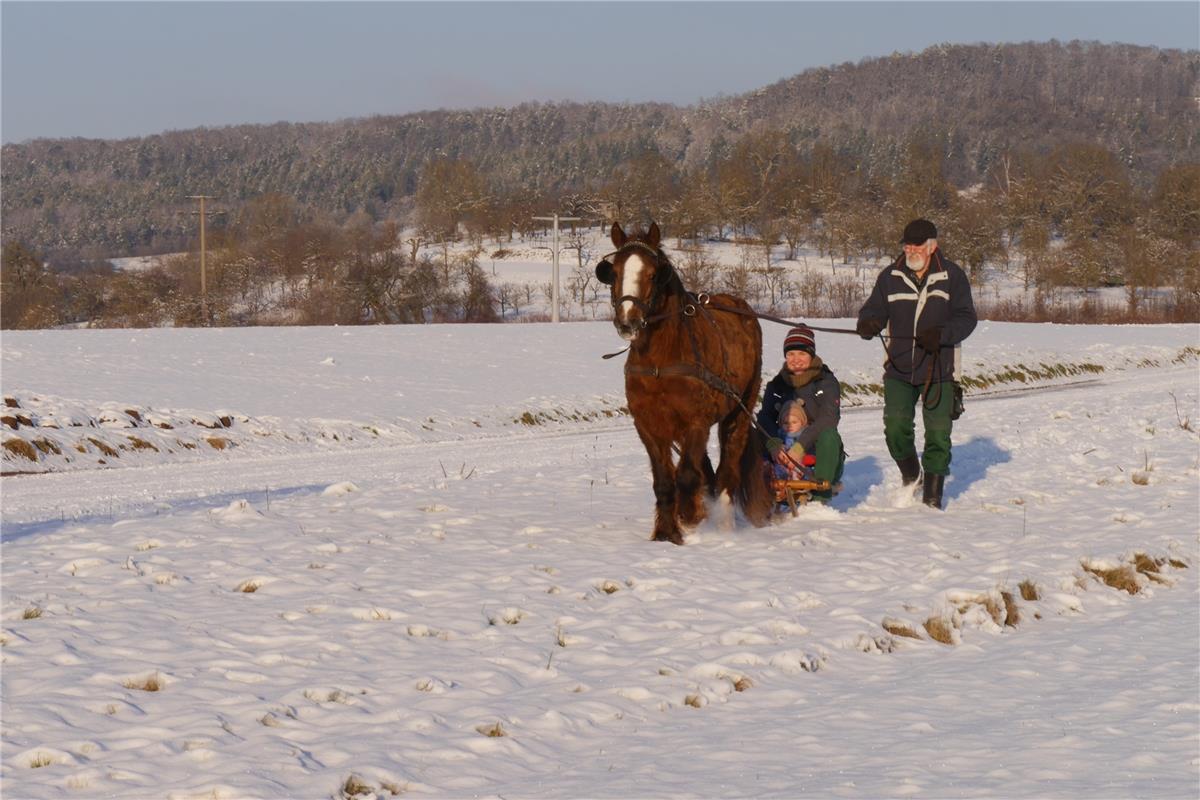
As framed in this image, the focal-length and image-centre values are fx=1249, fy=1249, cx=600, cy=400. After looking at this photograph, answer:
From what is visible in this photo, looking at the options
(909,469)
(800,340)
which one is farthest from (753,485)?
(909,469)

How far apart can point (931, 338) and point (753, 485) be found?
2.05 m

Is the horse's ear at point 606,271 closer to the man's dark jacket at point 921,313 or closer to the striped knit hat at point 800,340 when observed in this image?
the striped knit hat at point 800,340

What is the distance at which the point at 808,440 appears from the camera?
37.2ft

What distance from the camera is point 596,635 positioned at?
757 centimetres

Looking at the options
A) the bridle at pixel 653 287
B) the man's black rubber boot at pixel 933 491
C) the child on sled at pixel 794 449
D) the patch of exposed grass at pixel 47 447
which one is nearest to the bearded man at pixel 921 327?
the man's black rubber boot at pixel 933 491

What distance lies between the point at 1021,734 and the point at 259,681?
3.88 metres

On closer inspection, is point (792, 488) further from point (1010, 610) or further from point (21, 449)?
point (21, 449)

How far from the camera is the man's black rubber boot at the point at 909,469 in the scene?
12.0m

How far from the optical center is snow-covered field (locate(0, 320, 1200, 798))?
559 cm

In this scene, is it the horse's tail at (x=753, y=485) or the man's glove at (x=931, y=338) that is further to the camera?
the man's glove at (x=931, y=338)

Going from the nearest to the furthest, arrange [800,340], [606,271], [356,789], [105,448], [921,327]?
[356,789] → [606,271] → [921,327] → [800,340] → [105,448]

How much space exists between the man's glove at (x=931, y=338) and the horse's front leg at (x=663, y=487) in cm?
270

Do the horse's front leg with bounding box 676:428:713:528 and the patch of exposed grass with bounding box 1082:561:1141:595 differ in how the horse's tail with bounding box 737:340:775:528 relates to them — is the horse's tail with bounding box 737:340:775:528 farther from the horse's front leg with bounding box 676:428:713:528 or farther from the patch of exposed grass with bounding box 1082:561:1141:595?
the patch of exposed grass with bounding box 1082:561:1141:595

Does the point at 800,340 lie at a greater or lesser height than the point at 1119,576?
greater
